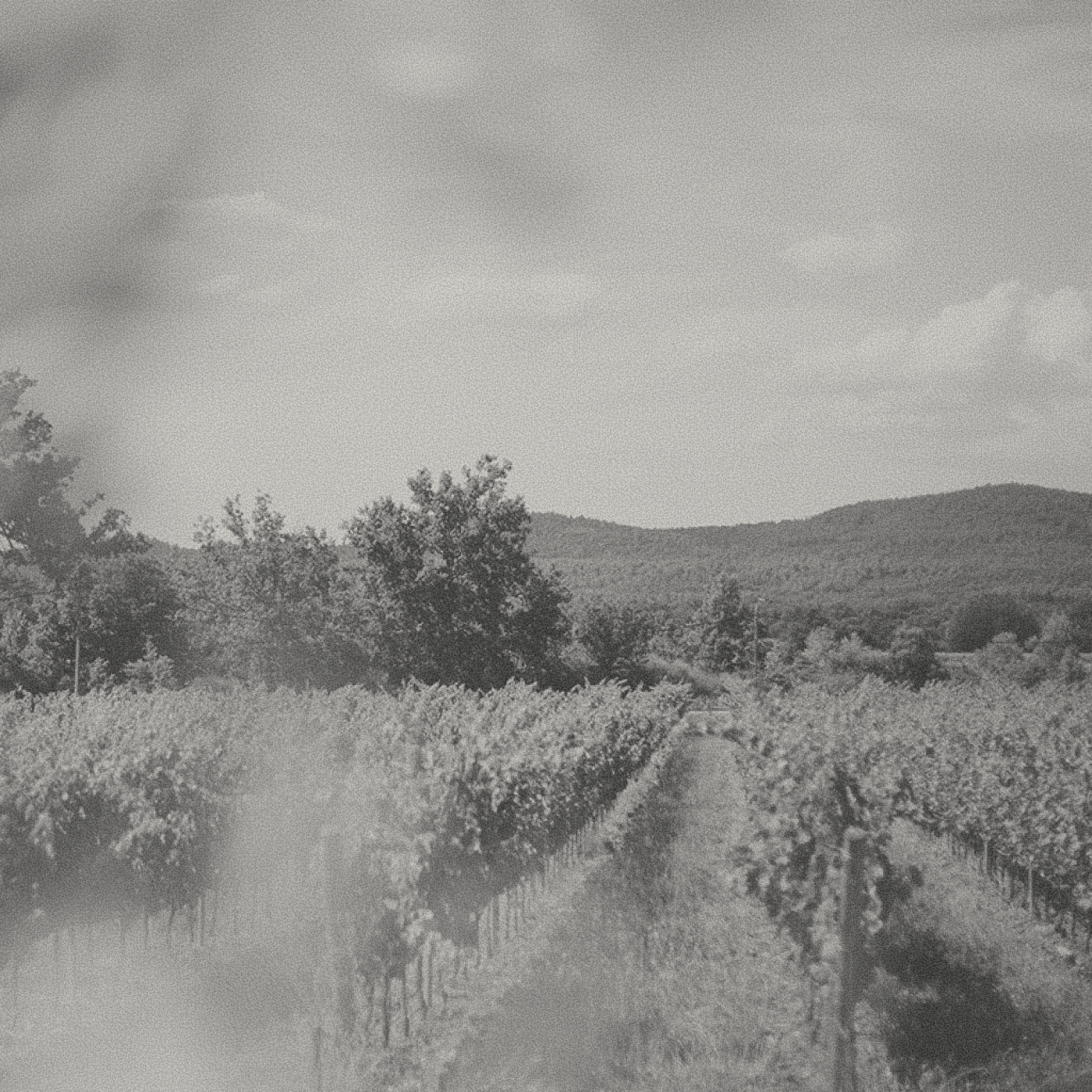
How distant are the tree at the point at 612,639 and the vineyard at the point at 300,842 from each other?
139ft

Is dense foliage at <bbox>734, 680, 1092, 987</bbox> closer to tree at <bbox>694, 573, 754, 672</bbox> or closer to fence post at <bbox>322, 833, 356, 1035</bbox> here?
fence post at <bbox>322, 833, 356, 1035</bbox>

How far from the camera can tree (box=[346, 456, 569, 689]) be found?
45969 millimetres

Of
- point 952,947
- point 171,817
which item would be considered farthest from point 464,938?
point 952,947

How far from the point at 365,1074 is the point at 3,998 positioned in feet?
13.6

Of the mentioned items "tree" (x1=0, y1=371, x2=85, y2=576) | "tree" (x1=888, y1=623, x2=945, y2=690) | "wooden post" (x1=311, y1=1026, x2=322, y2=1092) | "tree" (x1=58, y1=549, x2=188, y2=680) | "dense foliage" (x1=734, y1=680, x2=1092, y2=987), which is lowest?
"tree" (x1=888, y1=623, x2=945, y2=690)

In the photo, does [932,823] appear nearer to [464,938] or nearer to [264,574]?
[464,938]

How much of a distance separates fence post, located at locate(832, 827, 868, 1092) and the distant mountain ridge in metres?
114

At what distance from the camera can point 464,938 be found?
11125mm

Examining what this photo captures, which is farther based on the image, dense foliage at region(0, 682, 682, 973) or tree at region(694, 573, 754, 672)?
tree at region(694, 573, 754, 672)

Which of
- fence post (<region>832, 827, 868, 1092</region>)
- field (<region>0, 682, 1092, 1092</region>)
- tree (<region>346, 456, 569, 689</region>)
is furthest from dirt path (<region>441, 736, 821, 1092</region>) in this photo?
tree (<region>346, 456, 569, 689</region>)

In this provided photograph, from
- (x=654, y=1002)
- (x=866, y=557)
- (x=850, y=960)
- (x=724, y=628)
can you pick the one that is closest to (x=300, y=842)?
(x=654, y=1002)

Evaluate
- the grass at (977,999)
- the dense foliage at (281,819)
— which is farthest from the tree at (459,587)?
the grass at (977,999)

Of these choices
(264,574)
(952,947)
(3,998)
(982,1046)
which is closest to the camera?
(982,1046)

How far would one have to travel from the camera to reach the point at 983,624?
101m
